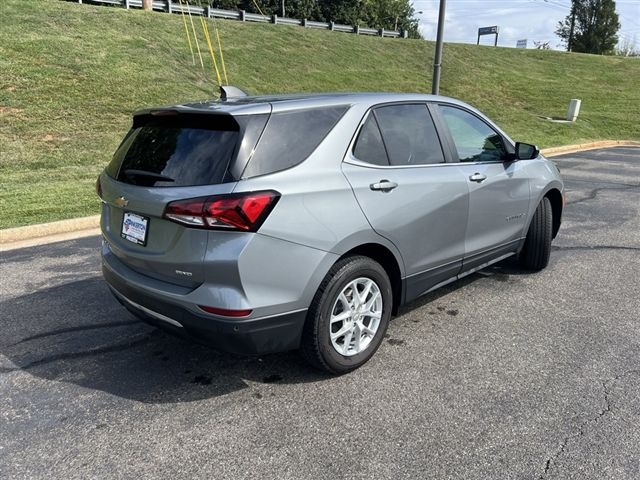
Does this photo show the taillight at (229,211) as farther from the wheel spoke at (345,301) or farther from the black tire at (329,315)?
the wheel spoke at (345,301)

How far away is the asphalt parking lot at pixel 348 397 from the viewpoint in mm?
2512

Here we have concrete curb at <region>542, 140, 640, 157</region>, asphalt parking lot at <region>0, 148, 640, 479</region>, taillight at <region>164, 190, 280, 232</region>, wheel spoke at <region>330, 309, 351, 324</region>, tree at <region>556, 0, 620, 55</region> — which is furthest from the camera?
tree at <region>556, 0, 620, 55</region>

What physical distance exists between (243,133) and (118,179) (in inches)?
39.5

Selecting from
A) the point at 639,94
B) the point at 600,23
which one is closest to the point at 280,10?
the point at 600,23

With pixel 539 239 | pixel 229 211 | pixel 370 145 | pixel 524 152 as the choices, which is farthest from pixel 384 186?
pixel 539 239

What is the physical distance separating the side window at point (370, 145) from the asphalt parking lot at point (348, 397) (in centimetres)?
132

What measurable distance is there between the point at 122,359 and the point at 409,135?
2.50 metres

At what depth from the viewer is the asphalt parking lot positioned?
2512 mm

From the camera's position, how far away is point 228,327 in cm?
271

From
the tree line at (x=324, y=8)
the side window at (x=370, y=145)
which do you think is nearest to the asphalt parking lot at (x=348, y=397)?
the side window at (x=370, y=145)

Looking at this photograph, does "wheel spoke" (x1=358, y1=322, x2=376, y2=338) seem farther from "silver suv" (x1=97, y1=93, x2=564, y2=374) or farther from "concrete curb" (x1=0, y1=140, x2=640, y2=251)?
"concrete curb" (x1=0, y1=140, x2=640, y2=251)

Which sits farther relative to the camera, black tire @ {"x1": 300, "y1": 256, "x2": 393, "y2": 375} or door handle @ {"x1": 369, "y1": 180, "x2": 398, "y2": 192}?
door handle @ {"x1": 369, "y1": 180, "x2": 398, "y2": 192}

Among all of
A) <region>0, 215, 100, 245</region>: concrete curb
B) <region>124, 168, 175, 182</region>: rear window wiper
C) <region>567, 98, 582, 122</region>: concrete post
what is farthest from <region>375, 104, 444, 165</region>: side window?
<region>567, 98, 582, 122</region>: concrete post

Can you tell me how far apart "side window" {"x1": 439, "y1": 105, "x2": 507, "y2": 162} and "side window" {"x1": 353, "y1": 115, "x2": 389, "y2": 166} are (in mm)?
851
